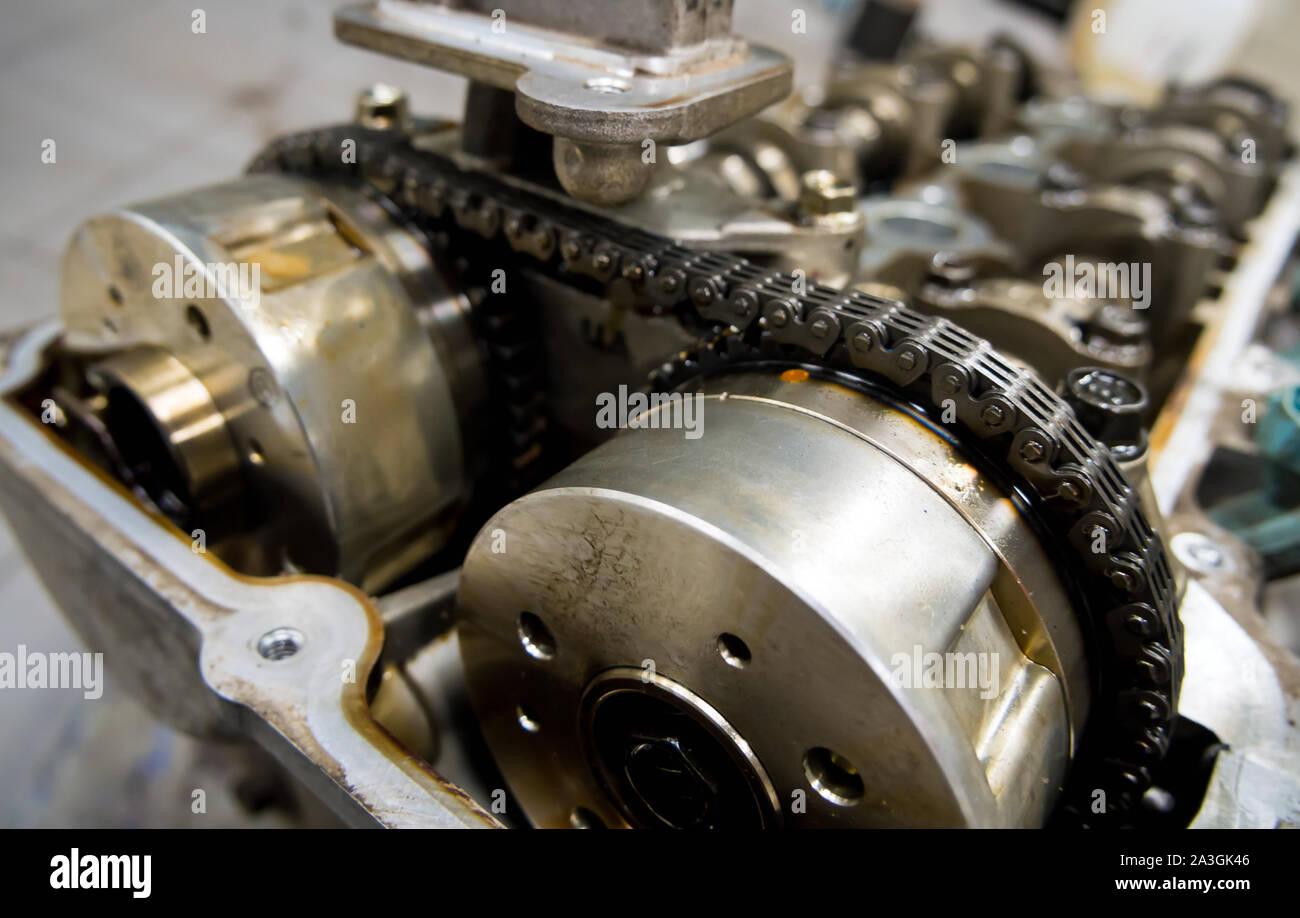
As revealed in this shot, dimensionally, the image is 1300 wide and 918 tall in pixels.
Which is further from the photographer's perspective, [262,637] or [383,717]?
[383,717]

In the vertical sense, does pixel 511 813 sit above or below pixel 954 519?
below

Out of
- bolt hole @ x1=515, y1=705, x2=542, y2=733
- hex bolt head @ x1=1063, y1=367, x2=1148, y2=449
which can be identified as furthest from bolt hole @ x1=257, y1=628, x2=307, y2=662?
hex bolt head @ x1=1063, y1=367, x2=1148, y2=449

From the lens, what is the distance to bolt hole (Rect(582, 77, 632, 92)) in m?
1.11

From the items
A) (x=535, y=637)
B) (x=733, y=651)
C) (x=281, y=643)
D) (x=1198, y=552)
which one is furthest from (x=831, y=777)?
(x=1198, y=552)

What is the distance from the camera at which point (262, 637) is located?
1.12 m

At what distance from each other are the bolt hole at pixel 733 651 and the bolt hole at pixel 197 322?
74 centimetres

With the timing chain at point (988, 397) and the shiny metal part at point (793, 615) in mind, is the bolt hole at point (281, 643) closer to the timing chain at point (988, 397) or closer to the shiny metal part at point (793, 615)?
the shiny metal part at point (793, 615)

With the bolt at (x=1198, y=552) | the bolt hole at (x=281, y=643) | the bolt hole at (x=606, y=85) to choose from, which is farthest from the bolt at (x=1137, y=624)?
the bolt hole at (x=281, y=643)

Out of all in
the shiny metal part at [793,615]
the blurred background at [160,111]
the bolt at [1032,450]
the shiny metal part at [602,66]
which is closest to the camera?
the shiny metal part at [793,615]

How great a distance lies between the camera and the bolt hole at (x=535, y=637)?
3.36ft

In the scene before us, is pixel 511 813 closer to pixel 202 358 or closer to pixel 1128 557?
pixel 202 358
